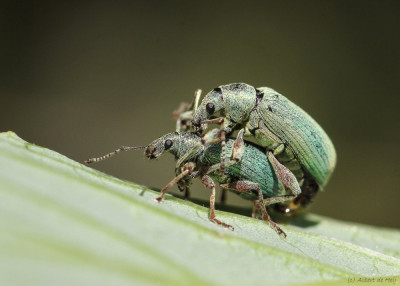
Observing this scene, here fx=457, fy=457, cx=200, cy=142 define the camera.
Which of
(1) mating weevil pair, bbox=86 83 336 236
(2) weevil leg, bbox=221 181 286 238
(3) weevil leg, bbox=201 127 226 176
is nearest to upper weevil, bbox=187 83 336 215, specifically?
(1) mating weevil pair, bbox=86 83 336 236

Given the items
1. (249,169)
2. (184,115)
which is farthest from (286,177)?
(184,115)

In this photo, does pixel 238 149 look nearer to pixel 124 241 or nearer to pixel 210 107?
pixel 210 107

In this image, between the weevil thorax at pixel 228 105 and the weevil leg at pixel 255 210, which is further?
the weevil thorax at pixel 228 105

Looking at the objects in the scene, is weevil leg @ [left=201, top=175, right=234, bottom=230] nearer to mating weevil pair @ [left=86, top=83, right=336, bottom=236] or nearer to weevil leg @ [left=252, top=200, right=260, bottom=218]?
mating weevil pair @ [left=86, top=83, right=336, bottom=236]

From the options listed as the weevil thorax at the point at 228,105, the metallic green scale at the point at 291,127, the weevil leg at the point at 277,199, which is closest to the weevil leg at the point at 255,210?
the weevil leg at the point at 277,199

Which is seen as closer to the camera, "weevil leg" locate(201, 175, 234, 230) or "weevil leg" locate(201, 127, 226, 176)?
"weevil leg" locate(201, 175, 234, 230)

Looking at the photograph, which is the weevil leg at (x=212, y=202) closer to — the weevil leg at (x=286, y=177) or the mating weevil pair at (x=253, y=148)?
the mating weevil pair at (x=253, y=148)

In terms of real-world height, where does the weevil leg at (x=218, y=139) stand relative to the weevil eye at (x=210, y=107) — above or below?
below
